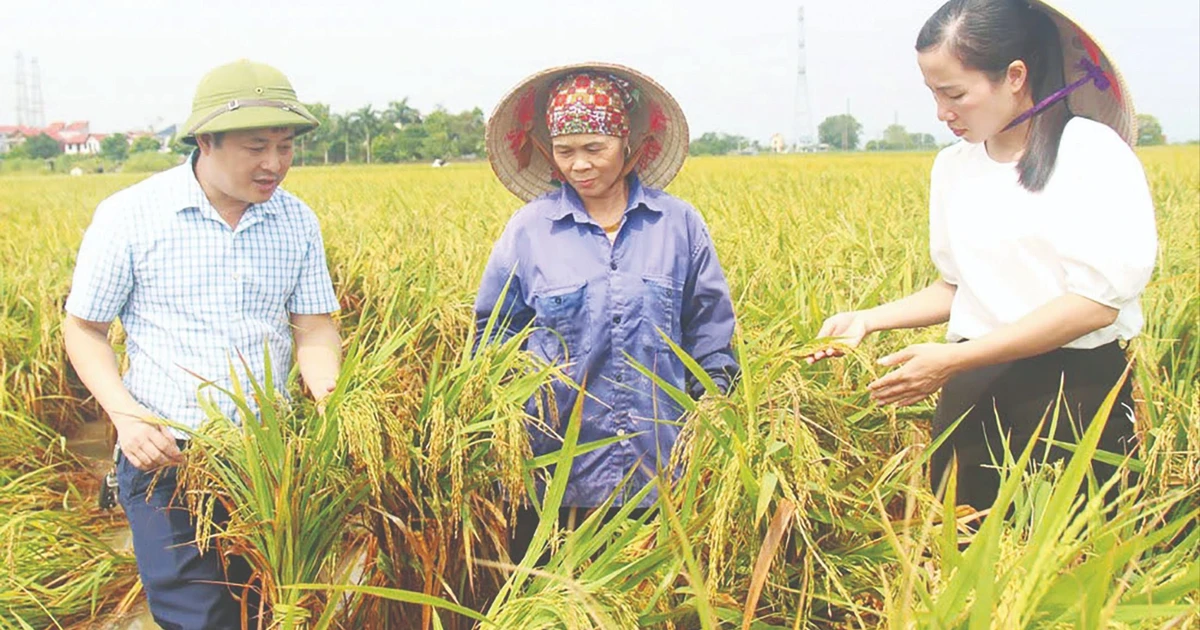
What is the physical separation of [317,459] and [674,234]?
86 centimetres

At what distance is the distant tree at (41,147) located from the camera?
68.5m

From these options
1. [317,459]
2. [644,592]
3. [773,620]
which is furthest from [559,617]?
[317,459]

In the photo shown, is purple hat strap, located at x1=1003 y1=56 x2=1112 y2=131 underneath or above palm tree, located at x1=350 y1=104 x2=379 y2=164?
underneath

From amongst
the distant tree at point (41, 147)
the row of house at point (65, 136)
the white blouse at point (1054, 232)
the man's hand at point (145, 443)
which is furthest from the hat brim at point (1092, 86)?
the row of house at point (65, 136)

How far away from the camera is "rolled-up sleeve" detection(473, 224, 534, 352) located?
2062 millimetres

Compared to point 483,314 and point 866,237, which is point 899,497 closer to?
point 483,314

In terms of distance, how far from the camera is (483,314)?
2.08m

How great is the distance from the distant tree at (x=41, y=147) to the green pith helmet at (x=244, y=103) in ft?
247

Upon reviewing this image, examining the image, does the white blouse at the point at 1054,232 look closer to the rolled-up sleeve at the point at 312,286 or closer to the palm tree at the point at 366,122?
the rolled-up sleeve at the point at 312,286

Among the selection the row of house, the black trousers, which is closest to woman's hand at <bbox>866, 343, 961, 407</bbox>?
→ the black trousers

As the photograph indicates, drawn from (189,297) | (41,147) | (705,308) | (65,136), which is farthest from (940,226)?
(65,136)

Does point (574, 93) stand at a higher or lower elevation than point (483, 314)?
higher

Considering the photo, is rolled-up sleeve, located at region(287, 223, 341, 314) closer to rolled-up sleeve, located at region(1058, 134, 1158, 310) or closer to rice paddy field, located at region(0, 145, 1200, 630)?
rice paddy field, located at region(0, 145, 1200, 630)

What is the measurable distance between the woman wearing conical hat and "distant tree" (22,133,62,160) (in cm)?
7548
